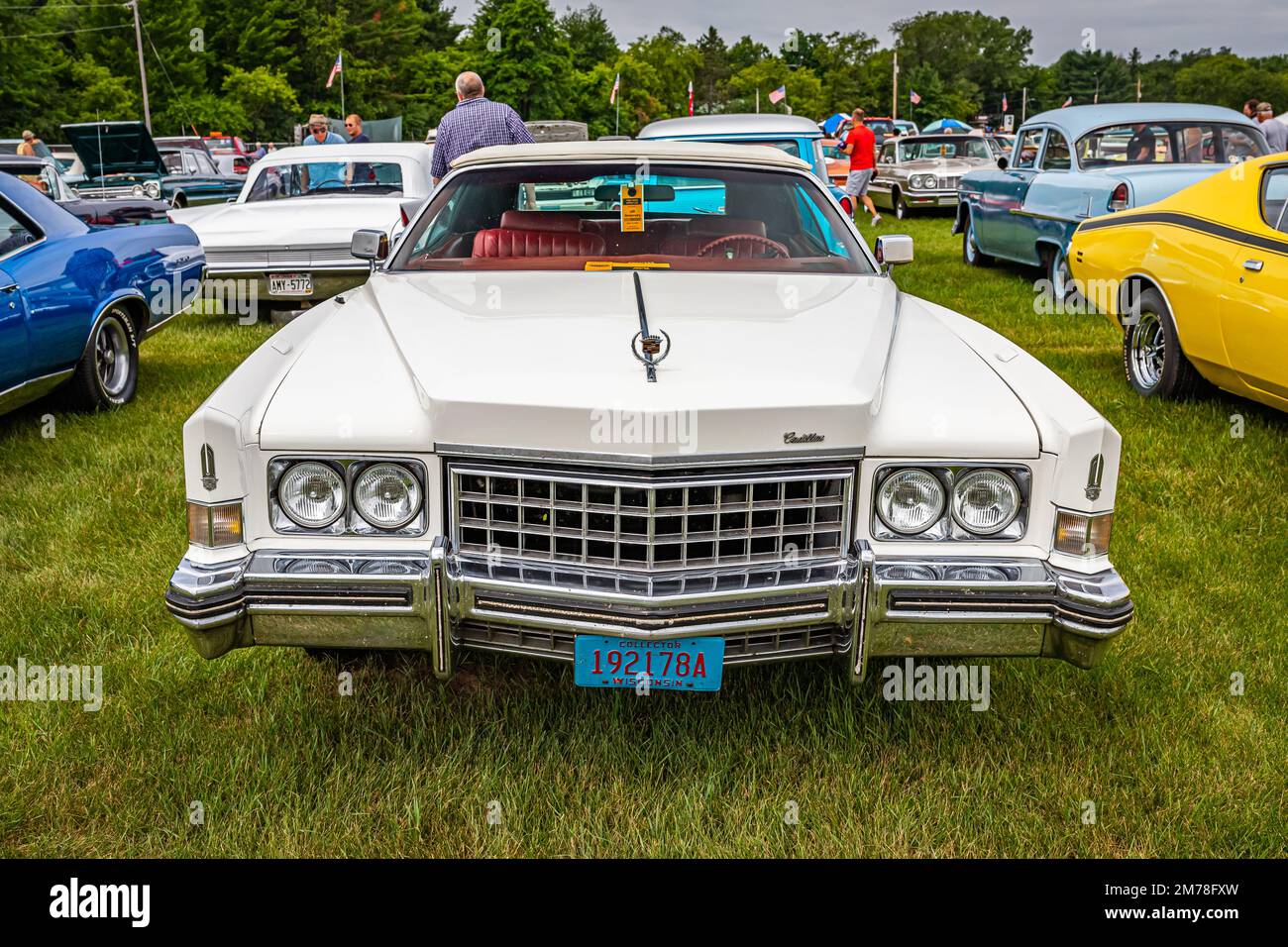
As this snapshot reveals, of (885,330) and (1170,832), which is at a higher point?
(885,330)

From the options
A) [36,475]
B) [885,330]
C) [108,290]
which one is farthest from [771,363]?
[108,290]

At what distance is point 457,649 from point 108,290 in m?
4.71

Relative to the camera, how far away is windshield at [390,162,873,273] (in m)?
4.06

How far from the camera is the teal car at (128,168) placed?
15.0 m

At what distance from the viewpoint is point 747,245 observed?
4172mm

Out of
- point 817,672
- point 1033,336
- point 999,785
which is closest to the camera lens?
point 999,785

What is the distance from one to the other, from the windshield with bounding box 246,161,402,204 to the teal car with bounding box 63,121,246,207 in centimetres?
431

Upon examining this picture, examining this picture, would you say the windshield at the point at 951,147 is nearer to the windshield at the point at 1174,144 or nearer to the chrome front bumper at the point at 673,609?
the windshield at the point at 1174,144

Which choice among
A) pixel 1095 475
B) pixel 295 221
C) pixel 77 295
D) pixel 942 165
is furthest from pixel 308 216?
pixel 942 165

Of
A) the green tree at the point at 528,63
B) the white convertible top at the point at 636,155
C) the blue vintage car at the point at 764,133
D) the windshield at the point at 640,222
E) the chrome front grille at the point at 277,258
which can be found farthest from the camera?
the green tree at the point at 528,63

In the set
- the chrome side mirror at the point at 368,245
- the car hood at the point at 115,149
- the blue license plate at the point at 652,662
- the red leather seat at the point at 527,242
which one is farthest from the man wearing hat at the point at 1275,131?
the car hood at the point at 115,149

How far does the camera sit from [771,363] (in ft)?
9.12

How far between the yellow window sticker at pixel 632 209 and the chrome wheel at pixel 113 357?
386 centimetres
